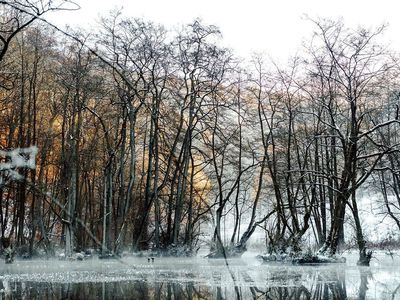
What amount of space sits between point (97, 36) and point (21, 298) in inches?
858

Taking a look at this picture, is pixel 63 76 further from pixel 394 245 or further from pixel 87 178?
pixel 394 245

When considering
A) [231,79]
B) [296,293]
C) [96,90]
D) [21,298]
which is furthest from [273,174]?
[21,298]

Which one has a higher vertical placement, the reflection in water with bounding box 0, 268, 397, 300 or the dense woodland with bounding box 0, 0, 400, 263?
the dense woodland with bounding box 0, 0, 400, 263

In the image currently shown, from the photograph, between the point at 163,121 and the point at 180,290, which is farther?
the point at 163,121

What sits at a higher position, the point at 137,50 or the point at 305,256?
the point at 137,50

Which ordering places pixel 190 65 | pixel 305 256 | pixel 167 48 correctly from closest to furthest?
pixel 305 256
pixel 167 48
pixel 190 65

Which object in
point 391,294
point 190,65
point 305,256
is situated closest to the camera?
point 391,294

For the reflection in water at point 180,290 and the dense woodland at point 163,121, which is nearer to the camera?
the reflection in water at point 180,290

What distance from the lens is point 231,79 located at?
35500 mm

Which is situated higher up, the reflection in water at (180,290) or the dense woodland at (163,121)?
the dense woodland at (163,121)

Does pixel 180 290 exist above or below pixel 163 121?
below

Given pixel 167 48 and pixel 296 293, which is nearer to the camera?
pixel 296 293

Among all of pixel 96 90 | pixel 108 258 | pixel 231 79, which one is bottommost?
pixel 108 258

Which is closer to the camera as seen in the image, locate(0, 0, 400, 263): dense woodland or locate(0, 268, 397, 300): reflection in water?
locate(0, 268, 397, 300): reflection in water
